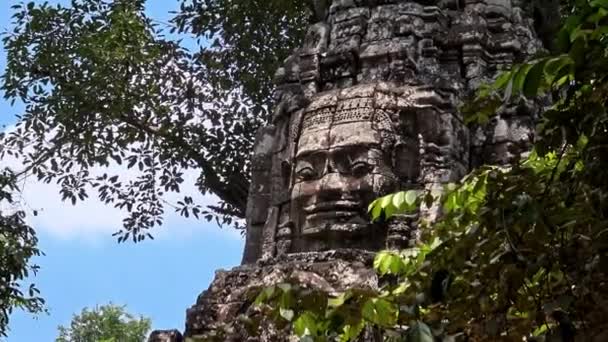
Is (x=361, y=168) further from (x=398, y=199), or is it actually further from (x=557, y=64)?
(x=557, y=64)

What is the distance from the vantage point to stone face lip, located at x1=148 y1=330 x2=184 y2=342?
6.23 meters

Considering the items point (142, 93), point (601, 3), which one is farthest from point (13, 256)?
point (601, 3)

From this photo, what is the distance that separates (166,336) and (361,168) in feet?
5.50

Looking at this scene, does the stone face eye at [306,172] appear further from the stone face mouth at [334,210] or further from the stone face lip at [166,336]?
the stone face lip at [166,336]

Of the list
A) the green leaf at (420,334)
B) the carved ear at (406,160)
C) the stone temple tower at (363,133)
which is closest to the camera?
the green leaf at (420,334)

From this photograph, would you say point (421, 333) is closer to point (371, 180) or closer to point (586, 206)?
point (586, 206)

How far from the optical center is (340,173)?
270 inches

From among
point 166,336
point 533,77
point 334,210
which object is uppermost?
point 334,210

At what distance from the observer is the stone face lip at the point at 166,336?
6.23 meters

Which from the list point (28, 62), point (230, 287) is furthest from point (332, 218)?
point (28, 62)

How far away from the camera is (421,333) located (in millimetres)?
2674

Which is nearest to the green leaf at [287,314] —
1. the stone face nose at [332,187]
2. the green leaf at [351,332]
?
the green leaf at [351,332]

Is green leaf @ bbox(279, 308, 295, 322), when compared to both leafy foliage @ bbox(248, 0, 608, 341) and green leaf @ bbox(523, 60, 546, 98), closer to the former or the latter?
leafy foliage @ bbox(248, 0, 608, 341)

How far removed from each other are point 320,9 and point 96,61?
3.47 metres
